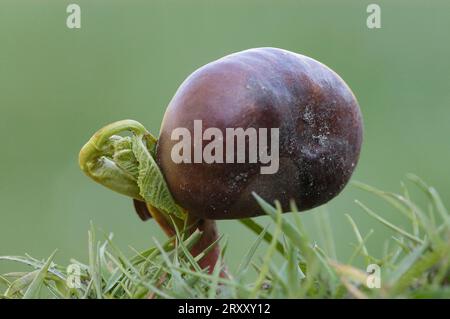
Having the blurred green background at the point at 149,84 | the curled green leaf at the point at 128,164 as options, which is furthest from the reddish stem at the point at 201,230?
the blurred green background at the point at 149,84

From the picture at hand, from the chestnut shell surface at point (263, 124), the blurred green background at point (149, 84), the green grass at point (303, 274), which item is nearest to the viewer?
the green grass at point (303, 274)

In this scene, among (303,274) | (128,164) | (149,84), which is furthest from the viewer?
(149,84)

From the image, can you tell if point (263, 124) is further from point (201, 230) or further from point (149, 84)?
point (149, 84)

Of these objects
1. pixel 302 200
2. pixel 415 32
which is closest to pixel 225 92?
pixel 302 200

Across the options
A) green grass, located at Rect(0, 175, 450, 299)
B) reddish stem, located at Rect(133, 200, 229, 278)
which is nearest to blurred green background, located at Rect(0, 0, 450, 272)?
reddish stem, located at Rect(133, 200, 229, 278)

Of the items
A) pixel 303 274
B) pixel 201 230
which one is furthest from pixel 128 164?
pixel 303 274

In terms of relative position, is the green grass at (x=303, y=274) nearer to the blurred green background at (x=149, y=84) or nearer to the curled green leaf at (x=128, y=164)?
the curled green leaf at (x=128, y=164)
